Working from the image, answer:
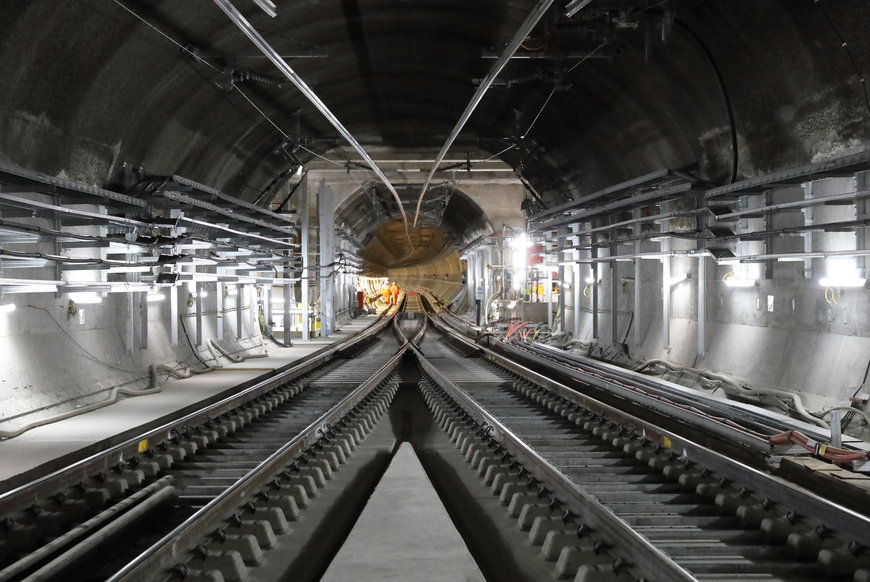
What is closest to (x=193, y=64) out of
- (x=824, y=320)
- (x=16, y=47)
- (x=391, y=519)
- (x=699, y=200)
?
(x=16, y=47)

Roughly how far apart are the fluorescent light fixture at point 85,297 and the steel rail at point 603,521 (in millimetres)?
6798

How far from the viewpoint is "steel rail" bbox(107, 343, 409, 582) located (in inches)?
143

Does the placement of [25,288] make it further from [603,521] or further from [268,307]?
[268,307]

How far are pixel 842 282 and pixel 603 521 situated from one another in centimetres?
561

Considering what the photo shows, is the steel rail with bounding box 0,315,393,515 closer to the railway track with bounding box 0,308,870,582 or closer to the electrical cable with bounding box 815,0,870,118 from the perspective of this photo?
the railway track with bounding box 0,308,870,582

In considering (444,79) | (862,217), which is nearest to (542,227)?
(444,79)

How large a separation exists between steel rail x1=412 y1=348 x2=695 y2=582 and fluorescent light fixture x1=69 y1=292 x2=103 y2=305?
6.80 metres

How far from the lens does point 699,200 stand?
1138cm

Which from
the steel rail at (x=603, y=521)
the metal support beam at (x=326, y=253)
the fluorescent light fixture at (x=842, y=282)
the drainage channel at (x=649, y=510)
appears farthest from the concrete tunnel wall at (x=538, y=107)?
the metal support beam at (x=326, y=253)

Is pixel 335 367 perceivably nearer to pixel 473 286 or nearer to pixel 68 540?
pixel 68 540

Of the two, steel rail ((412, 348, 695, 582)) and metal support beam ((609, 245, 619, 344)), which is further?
metal support beam ((609, 245, 619, 344))

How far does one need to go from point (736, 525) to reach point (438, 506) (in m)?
2.01

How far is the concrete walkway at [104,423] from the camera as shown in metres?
6.86

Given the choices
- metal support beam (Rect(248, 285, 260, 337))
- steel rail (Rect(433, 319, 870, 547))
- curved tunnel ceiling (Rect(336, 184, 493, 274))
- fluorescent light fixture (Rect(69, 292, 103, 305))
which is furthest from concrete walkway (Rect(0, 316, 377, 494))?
curved tunnel ceiling (Rect(336, 184, 493, 274))
